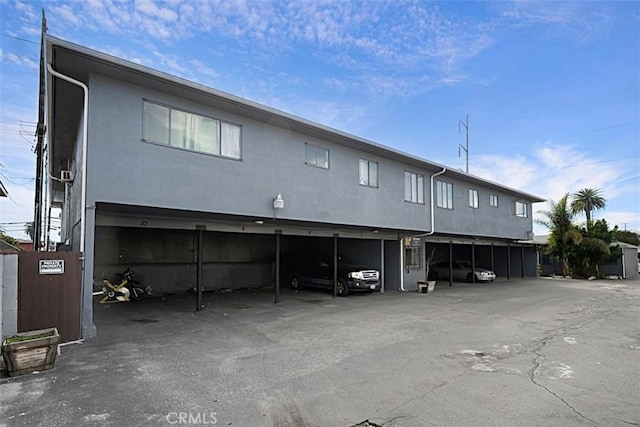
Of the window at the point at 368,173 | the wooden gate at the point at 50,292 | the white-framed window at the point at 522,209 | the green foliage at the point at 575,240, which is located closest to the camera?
the wooden gate at the point at 50,292

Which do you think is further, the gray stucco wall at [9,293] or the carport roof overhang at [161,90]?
the carport roof overhang at [161,90]

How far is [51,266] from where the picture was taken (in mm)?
7305

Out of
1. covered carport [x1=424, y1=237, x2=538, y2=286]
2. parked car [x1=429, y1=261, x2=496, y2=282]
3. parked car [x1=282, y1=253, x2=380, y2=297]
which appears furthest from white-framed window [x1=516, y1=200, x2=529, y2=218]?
parked car [x1=282, y1=253, x2=380, y2=297]

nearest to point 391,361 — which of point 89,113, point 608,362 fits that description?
point 608,362

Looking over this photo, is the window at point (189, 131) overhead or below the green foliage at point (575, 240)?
overhead

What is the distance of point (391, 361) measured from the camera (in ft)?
21.7

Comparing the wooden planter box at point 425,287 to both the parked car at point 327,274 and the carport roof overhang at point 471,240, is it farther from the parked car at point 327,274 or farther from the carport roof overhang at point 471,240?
the carport roof overhang at point 471,240

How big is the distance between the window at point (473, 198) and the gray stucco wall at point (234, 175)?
5.25 m

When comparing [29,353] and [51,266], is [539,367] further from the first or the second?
[51,266]

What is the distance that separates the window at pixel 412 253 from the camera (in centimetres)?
1866

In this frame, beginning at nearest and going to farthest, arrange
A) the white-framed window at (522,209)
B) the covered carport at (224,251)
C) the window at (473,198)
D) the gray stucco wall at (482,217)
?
the covered carport at (224,251)
the gray stucco wall at (482,217)
the window at (473,198)
the white-framed window at (522,209)

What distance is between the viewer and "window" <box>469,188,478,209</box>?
2148 cm

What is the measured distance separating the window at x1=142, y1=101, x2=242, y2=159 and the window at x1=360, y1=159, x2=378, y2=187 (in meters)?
5.51

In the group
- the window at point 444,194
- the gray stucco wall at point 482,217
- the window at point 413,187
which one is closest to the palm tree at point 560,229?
the gray stucco wall at point 482,217
